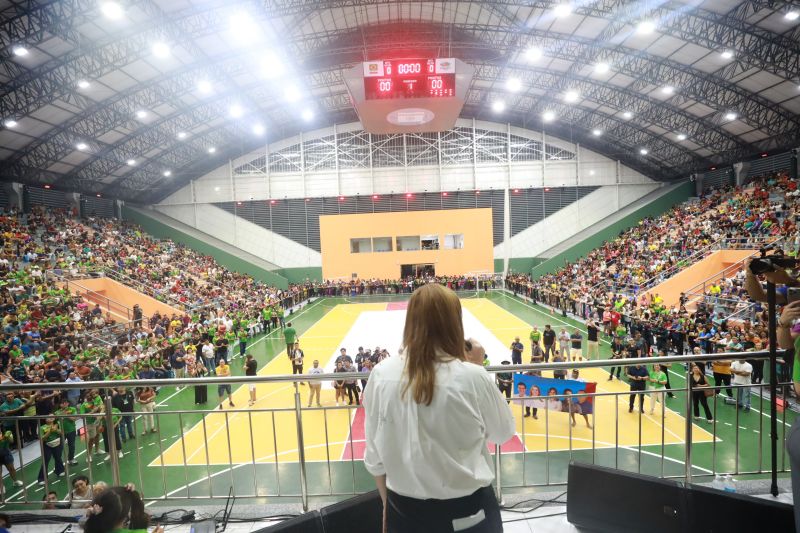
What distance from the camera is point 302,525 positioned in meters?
2.82

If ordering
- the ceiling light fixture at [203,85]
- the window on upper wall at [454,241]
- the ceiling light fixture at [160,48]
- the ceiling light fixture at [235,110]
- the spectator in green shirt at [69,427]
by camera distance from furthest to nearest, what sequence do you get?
the window on upper wall at [454,241] < the ceiling light fixture at [235,110] < the ceiling light fixture at [203,85] < the ceiling light fixture at [160,48] < the spectator in green shirt at [69,427]

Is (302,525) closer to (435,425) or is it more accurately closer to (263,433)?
(435,425)

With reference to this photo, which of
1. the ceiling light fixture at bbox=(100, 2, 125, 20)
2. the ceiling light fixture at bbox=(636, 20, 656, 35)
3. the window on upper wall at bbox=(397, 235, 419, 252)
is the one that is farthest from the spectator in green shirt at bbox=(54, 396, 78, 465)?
the window on upper wall at bbox=(397, 235, 419, 252)

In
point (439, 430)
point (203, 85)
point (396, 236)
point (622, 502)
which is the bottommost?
point (622, 502)

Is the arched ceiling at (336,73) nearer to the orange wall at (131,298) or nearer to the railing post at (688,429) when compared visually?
the orange wall at (131,298)

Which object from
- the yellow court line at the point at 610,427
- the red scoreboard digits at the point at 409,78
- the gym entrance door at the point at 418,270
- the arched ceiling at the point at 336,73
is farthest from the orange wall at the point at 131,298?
the yellow court line at the point at 610,427

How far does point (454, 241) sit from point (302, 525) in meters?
36.1

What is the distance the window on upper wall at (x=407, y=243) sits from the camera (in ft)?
126

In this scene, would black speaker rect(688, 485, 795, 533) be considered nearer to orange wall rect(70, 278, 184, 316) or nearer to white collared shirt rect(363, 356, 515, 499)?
white collared shirt rect(363, 356, 515, 499)

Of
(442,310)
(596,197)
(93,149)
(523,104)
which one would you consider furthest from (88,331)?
(596,197)

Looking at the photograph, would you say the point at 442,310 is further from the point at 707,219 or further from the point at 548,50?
the point at 707,219

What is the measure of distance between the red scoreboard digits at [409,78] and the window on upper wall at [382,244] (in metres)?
22.8

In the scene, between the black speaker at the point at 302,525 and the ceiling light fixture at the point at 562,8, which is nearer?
the black speaker at the point at 302,525

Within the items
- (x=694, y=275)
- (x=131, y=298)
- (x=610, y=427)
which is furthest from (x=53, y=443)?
(x=694, y=275)
